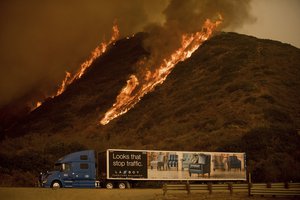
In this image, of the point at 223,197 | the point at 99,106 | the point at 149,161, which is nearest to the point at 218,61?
the point at 99,106

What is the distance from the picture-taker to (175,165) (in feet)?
157

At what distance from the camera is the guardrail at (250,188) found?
115 feet

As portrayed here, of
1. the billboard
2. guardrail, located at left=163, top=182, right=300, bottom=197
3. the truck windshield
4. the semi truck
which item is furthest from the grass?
the billboard

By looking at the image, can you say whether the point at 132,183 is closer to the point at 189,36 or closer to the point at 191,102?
the point at 191,102

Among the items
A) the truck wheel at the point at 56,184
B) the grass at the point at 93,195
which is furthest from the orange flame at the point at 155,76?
the grass at the point at 93,195

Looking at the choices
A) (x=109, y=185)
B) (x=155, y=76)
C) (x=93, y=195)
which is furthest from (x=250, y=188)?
(x=155, y=76)

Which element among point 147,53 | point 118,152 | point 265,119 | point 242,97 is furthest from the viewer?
point 147,53

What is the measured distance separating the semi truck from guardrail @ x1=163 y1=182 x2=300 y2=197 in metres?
9.65

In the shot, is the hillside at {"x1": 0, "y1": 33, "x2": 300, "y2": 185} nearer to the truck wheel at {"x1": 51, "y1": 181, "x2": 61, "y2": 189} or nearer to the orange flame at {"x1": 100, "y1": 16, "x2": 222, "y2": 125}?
the orange flame at {"x1": 100, "y1": 16, "x2": 222, "y2": 125}

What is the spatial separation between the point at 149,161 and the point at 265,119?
37041 millimetres

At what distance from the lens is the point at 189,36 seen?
445ft

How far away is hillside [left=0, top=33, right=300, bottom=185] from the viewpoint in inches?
2482

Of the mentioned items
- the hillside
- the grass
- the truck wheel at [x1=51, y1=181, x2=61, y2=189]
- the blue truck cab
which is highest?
the hillside

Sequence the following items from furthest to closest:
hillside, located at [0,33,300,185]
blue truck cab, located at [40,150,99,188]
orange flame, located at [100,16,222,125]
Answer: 1. orange flame, located at [100,16,222,125]
2. hillside, located at [0,33,300,185]
3. blue truck cab, located at [40,150,99,188]
